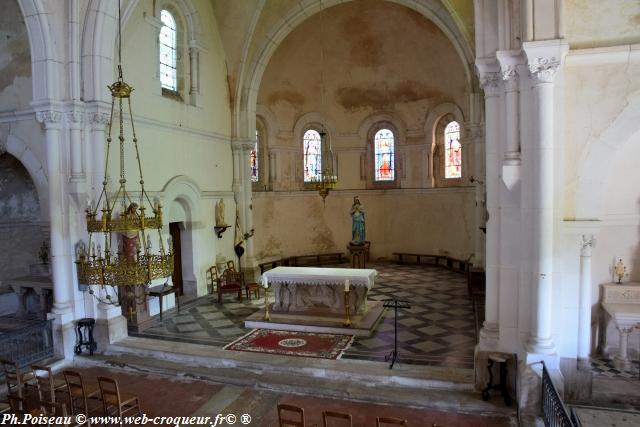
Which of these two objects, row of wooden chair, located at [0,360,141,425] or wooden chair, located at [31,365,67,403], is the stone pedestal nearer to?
row of wooden chair, located at [0,360,141,425]

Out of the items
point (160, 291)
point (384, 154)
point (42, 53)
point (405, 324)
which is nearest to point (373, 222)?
point (384, 154)

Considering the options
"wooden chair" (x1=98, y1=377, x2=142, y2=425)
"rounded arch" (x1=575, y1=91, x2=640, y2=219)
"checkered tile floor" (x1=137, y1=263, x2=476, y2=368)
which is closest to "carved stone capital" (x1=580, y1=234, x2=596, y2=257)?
"rounded arch" (x1=575, y1=91, x2=640, y2=219)

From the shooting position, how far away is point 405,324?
1168 centimetres

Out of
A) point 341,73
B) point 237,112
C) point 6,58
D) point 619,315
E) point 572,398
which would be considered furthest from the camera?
point 341,73

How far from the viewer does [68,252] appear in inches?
412

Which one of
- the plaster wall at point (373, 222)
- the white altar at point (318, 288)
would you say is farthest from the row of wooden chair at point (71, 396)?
the plaster wall at point (373, 222)

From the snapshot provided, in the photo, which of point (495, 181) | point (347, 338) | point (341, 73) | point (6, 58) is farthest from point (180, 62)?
point (495, 181)

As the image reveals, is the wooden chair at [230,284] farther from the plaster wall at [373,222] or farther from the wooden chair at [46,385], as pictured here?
the wooden chair at [46,385]

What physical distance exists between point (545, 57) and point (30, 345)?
11.4 metres

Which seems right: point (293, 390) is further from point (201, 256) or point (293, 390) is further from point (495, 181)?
point (201, 256)

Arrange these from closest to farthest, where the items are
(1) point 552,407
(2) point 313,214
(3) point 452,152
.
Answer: (1) point 552,407 < (3) point 452,152 < (2) point 313,214

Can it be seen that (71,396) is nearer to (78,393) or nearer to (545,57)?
(78,393)

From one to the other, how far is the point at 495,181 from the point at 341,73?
1343 centimetres

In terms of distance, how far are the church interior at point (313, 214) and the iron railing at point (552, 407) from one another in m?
0.06
